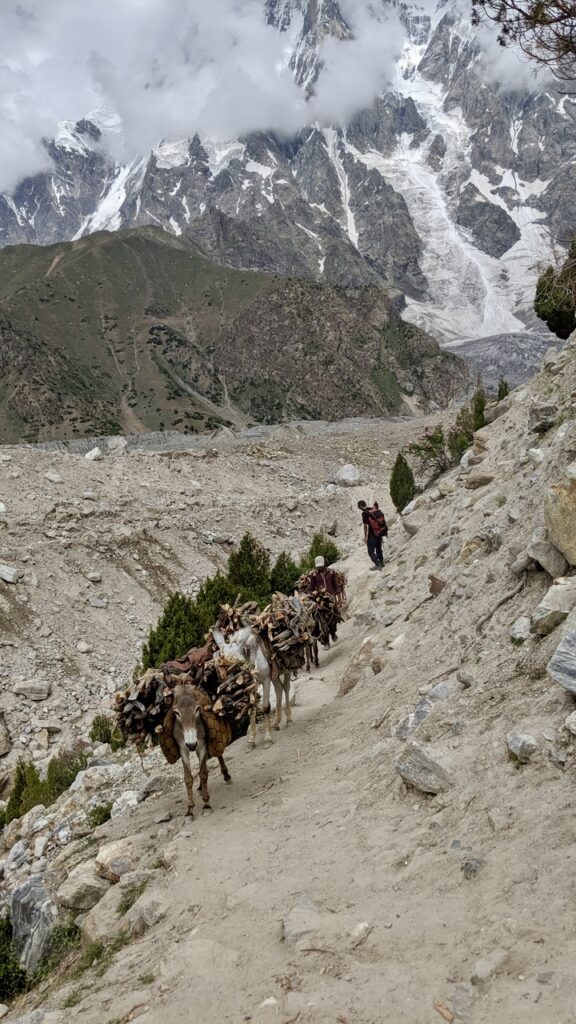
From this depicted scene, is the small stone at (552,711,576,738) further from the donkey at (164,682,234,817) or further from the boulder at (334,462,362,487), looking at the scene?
the boulder at (334,462,362,487)

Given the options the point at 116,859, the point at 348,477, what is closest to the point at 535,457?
the point at 116,859

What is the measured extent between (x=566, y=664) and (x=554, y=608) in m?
1.14

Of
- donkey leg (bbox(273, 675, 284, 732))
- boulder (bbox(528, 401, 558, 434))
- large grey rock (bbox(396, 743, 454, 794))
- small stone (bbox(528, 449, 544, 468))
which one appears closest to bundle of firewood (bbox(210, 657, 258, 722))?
donkey leg (bbox(273, 675, 284, 732))

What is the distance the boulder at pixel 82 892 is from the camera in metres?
6.53

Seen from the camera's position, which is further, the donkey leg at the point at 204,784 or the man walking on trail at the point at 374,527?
the man walking on trail at the point at 374,527

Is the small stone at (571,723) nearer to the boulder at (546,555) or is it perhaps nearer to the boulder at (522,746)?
the boulder at (522,746)

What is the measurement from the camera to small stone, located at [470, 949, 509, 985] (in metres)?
3.53

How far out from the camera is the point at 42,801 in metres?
10.9

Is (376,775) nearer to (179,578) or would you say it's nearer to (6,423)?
(179,578)

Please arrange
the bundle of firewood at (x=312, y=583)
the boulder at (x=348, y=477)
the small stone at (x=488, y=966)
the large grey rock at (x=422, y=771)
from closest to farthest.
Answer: the small stone at (x=488, y=966) → the large grey rock at (x=422, y=771) → the bundle of firewood at (x=312, y=583) → the boulder at (x=348, y=477)

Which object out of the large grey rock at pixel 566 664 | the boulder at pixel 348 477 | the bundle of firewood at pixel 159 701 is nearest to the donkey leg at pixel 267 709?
the bundle of firewood at pixel 159 701

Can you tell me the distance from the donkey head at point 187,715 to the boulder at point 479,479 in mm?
9314

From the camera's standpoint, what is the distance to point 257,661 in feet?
29.8

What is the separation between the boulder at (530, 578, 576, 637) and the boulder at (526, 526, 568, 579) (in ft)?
1.57
